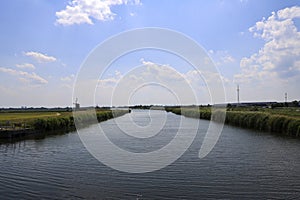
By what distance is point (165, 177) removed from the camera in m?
15.1

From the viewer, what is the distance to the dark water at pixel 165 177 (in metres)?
12.5

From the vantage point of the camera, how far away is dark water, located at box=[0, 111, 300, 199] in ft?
41.0

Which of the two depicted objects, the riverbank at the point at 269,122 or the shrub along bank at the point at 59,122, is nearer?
the riverbank at the point at 269,122

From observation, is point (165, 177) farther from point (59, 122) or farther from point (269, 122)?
point (59, 122)

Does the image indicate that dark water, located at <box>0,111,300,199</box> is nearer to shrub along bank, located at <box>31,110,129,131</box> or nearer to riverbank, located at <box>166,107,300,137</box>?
riverbank, located at <box>166,107,300,137</box>

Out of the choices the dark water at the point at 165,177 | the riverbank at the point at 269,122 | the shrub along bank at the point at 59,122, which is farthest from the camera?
the shrub along bank at the point at 59,122

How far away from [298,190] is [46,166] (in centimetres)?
1175

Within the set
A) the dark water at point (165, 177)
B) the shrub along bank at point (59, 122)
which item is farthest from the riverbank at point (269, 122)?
the shrub along bank at point (59, 122)

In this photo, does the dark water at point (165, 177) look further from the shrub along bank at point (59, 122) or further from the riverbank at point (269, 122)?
the shrub along bank at point (59, 122)

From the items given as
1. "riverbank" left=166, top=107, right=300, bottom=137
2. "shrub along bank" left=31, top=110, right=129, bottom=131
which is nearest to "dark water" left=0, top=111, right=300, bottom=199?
"riverbank" left=166, top=107, right=300, bottom=137

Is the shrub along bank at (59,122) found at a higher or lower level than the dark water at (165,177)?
higher

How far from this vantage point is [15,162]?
1927cm

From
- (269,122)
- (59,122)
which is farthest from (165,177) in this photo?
(59,122)

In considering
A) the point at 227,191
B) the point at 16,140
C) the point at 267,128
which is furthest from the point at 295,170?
the point at 16,140
